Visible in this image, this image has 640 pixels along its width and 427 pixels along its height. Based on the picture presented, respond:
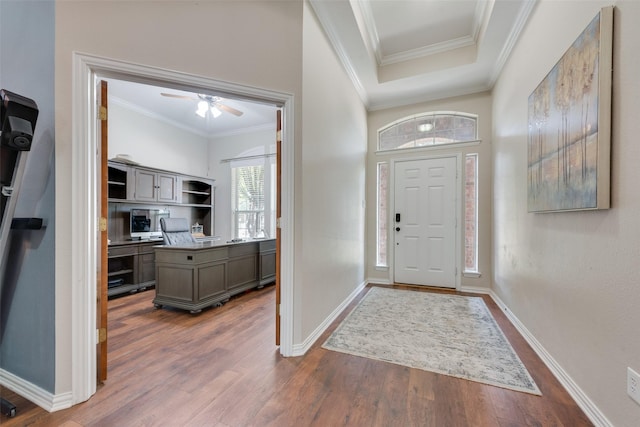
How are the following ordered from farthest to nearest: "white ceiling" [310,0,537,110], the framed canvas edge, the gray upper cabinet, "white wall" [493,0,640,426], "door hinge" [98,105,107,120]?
the gray upper cabinet → "white ceiling" [310,0,537,110] → "door hinge" [98,105,107,120] → the framed canvas edge → "white wall" [493,0,640,426]

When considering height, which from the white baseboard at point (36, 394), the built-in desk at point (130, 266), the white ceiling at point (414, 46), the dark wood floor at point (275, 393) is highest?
the white ceiling at point (414, 46)

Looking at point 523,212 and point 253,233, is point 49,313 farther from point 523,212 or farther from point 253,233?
point 253,233

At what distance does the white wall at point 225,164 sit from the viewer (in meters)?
5.71

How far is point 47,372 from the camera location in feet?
5.02

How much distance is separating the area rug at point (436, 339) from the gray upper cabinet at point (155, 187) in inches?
148

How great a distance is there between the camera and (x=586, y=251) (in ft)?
5.04

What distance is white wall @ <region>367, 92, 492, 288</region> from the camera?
379 cm

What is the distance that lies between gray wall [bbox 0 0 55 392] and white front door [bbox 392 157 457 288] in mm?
3916

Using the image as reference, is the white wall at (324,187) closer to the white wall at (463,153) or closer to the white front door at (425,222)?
the white wall at (463,153)

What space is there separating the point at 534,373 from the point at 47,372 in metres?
3.16

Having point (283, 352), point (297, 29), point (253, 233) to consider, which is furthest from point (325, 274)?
point (253, 233)

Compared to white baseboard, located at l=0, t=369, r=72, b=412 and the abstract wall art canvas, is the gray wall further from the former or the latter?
the abstract wall art canvas

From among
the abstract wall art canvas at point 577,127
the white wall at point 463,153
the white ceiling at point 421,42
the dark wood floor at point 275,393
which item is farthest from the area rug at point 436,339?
the white ceiling at point 421,42

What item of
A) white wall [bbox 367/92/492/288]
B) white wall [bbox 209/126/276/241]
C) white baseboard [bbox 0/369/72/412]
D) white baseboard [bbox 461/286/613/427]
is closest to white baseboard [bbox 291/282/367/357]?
white wall [bbox 367/92/492/288]
